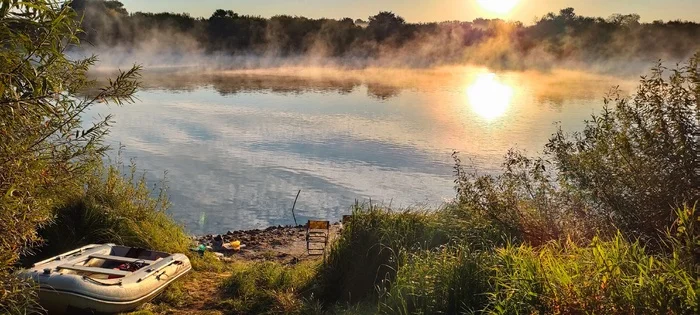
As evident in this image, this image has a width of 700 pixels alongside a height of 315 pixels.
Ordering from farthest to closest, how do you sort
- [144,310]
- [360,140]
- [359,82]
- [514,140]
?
[359,82], [360,140], [514,140], [144,310]

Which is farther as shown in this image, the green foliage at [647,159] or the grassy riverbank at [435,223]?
the green foliage at [647,159]

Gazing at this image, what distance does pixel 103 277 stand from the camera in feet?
21.5

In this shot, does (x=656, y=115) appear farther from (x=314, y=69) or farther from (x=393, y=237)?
(x=314, y=69)

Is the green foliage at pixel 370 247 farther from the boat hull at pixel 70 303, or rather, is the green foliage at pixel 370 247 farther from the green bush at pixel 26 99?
the green bush at pixel 26 99

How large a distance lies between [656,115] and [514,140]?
75.4 feet

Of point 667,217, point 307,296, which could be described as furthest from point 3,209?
point 667,217

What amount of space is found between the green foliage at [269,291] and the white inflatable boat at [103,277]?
77cm

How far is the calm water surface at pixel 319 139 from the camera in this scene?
20203 millimetres

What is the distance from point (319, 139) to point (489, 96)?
79.7ft

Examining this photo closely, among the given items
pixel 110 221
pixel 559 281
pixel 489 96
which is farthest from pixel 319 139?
pixel 559 281

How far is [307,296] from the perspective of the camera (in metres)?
6.77

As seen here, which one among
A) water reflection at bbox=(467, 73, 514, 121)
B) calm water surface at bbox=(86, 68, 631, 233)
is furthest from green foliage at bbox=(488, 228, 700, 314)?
water reflection at bbox=(467, 73, 514, 121)

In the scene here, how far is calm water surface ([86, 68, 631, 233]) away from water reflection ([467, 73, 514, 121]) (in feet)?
0.50

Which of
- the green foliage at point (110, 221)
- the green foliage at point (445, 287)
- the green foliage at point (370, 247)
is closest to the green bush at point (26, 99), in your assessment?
the green foliage at point (445, 287)
